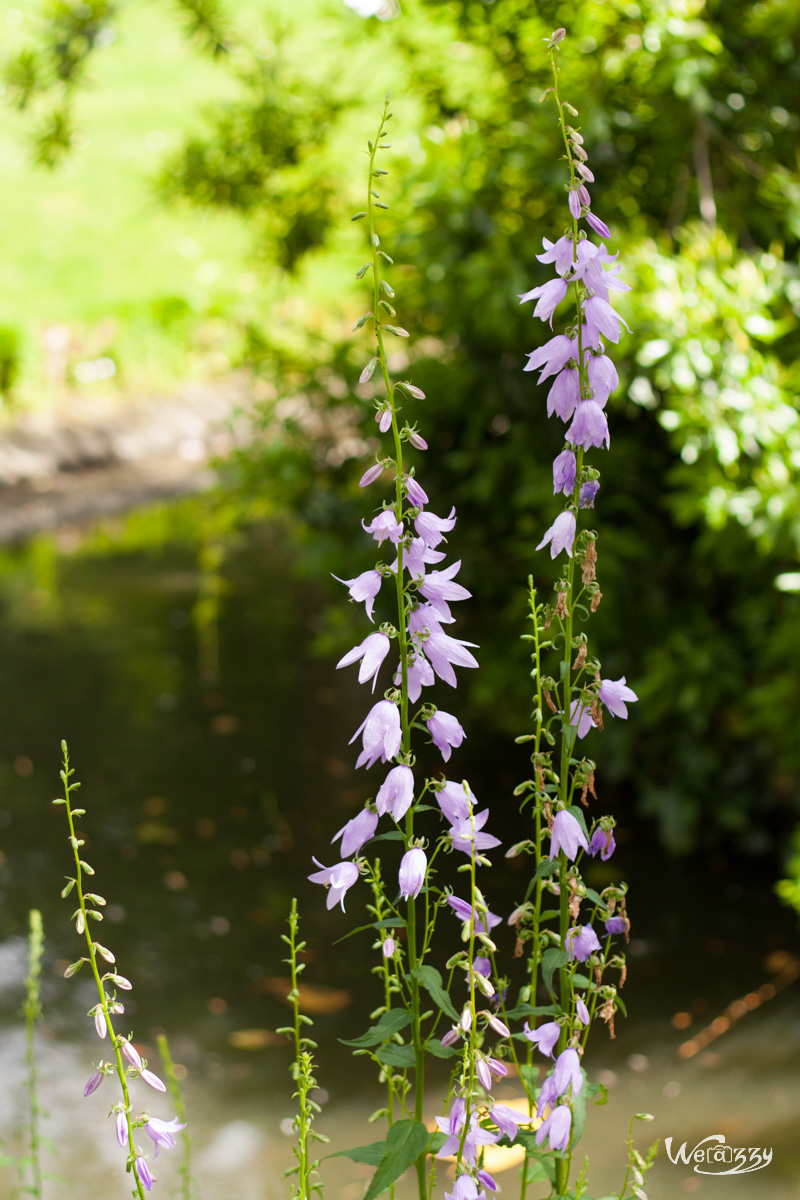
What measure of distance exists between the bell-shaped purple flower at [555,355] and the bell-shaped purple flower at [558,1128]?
2.74ft

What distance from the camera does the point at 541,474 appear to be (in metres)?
3.72

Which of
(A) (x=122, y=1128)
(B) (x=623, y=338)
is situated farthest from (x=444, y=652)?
(B) (x=623, y=338)

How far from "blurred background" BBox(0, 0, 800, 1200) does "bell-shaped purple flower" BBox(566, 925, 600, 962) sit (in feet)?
5.06

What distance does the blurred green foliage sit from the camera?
10.6ft

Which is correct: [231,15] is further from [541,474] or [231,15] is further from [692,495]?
[692,495]

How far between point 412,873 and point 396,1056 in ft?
1.05

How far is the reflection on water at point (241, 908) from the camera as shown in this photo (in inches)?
113

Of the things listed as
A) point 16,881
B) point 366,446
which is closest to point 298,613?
point 366,446

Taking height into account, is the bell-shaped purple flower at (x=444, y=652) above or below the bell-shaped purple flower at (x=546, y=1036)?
above

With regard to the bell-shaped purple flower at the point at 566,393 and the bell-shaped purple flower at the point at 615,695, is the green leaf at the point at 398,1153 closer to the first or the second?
the bell-shaped purple flower at the point at 615,695

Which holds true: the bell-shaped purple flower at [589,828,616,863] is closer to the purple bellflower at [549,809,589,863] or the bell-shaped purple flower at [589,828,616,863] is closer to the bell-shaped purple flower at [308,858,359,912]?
the purple bellflower at [549,809,589,863]

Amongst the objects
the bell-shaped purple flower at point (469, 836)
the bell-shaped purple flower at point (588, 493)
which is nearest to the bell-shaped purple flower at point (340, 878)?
the bell-shaped purple flower at point (469, 836)

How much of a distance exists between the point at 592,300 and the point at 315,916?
304 cm

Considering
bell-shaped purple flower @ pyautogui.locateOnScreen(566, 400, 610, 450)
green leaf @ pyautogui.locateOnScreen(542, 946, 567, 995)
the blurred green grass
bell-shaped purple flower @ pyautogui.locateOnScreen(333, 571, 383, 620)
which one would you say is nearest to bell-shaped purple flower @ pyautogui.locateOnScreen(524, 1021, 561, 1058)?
green leaf @ pyautogui.locateOnScreen(542, 946, 567, 995)
